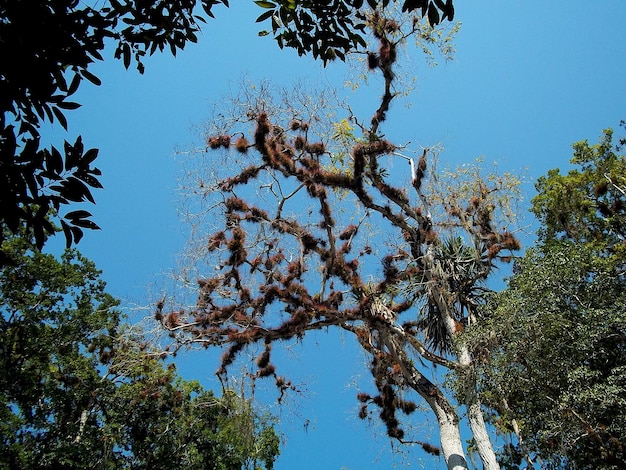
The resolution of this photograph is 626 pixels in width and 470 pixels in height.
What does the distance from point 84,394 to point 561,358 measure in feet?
32.5

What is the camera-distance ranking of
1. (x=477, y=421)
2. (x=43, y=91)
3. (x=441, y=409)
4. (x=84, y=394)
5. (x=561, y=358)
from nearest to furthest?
(x=43, y=91) → (x=561, y=358) → (x=477, y=421) → (x=441, y=409) → (x=84, y=394)

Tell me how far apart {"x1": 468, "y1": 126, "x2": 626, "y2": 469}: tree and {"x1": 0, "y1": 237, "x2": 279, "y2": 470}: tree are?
199 inches

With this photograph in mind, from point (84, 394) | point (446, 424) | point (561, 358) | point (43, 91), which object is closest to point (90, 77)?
point (43, 91)

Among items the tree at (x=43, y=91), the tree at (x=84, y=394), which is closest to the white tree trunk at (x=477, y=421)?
the tree at (x=84, y=394)

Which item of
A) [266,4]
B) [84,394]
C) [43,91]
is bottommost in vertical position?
[43,91]

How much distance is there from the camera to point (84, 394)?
10742 mm

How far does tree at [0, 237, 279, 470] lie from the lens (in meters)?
9.61

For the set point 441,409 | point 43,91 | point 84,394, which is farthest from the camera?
point 84,394

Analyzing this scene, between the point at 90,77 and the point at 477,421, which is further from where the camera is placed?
the point at 477,421

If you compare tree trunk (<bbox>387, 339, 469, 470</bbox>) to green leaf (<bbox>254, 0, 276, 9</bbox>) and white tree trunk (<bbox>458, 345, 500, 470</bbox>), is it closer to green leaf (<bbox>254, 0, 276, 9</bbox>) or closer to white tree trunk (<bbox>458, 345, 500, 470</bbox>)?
white tree trunk (<bbox>458, 345, 500, 470</bbox>)

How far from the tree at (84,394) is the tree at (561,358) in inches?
199

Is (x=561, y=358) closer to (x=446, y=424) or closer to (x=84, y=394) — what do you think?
(x=446, y=424)

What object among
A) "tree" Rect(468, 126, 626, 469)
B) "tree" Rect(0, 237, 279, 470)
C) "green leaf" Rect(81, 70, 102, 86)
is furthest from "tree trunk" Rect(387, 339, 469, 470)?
"green leaf" Rect(81, 70, 102, 86)

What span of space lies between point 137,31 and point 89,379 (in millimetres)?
9918
